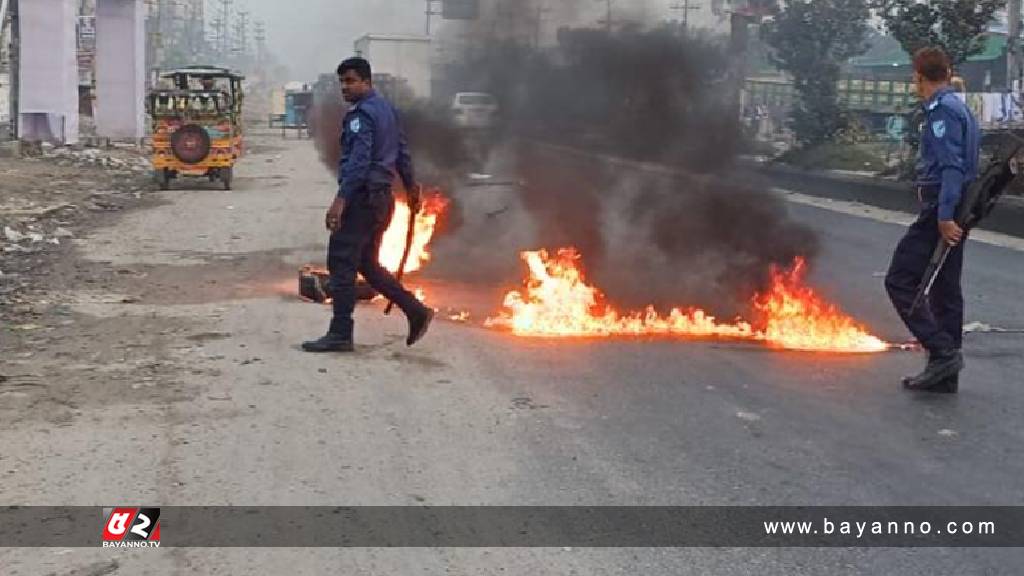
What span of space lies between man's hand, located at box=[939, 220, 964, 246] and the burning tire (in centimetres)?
1416

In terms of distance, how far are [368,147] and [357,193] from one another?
0.28m

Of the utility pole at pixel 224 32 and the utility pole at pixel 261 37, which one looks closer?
the utility pole at pixel 261 37

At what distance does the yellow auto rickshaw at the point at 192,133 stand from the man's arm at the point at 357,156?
11.9 m

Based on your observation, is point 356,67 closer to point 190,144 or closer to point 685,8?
point 685,8

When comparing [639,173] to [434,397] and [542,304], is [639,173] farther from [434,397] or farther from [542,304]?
[434,397]

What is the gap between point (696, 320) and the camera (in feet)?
24.7

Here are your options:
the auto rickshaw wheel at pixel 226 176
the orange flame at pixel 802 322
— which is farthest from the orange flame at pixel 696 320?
the auto rickshaw wheel at pixel 226 176

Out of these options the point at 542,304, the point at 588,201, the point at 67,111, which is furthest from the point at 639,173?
the point at 67,111

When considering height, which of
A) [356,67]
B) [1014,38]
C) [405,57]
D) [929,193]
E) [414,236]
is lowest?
[414,236]

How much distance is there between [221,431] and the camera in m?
4.98

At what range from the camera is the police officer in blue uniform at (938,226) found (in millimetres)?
5711

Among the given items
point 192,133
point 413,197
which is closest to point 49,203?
point 192,133

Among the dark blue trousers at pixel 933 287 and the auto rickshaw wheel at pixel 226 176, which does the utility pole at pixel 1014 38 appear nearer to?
the auto rickshaw wheel at pixel 226 176

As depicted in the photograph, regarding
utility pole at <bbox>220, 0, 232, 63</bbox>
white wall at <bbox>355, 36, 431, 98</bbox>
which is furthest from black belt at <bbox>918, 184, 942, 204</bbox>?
utility pole at <bbox>220, 0, 232, 63</bbox>
